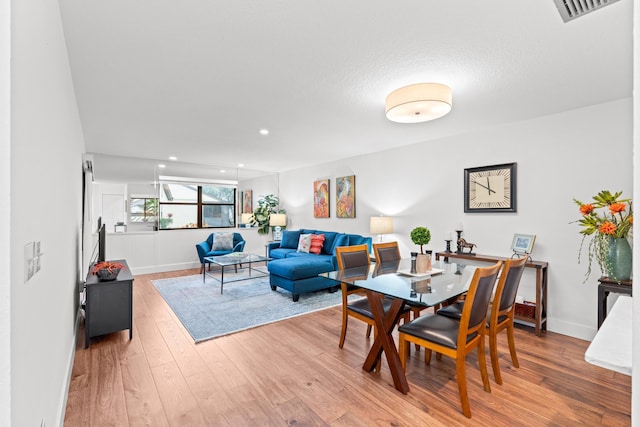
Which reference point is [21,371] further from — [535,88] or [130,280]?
[535,88]

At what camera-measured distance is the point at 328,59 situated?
7.07ft

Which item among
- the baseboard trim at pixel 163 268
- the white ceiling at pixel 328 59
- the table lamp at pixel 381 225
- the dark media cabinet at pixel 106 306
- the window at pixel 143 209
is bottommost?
the baseboard trim at pixel 163 268

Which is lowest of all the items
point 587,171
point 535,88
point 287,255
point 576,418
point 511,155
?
point 576,418

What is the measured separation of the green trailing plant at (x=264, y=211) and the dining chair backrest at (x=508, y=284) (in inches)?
233

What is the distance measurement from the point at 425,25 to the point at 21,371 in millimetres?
2436

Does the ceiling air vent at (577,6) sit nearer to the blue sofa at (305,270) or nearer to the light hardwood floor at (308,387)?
the light hardwood floor at (308,387)

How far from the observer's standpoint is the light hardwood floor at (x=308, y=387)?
6.07 feet

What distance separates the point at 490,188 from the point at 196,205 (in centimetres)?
594

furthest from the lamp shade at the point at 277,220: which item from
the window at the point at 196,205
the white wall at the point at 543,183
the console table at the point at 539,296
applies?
the console table at the point at 539,296

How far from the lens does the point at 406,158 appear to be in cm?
469

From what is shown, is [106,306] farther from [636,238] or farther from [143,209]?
[143,209]

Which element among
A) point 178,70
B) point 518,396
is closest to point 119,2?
point 178,70

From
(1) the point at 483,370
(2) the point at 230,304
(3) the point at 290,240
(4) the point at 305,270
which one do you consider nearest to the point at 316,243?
(3) the point at 290,240

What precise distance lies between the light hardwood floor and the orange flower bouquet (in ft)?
2.97
